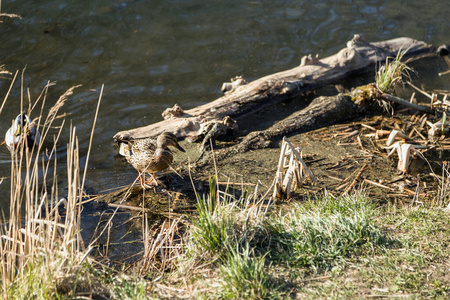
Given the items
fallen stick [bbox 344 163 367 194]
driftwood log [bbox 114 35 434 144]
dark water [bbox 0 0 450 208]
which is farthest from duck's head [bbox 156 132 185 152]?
fallen stick [bbox 344 163 367 194]

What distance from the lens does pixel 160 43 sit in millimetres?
9945

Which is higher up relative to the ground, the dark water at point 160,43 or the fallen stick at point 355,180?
the dark water at point 160,43

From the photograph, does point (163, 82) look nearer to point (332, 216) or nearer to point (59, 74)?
point (59, 74)

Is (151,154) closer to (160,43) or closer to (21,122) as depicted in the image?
(21,122)

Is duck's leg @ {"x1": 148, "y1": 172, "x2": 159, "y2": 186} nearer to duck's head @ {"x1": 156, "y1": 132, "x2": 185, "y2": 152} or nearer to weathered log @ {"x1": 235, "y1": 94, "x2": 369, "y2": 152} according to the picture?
duck's head @ {"x1": 156, "y1": 132, "x2": 185, "y2": 152}

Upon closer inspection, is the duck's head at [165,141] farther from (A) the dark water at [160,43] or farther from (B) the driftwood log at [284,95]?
(A) the dark water at [160,43]

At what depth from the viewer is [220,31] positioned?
34.0 ft

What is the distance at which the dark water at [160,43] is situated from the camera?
806 centimetres

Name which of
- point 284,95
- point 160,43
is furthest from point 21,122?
point 160,43

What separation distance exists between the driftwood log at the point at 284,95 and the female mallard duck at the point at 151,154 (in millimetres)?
610

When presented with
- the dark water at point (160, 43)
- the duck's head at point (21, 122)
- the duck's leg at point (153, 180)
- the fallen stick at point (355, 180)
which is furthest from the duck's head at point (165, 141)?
the fallen stick at point (355, 180)

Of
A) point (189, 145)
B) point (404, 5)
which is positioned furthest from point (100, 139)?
point (404, 5)

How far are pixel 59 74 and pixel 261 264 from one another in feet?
22.0

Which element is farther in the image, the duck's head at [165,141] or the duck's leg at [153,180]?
the duck's head at [165,141]
